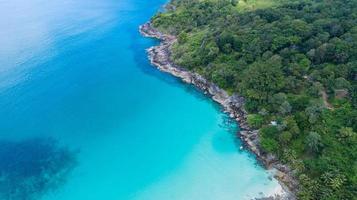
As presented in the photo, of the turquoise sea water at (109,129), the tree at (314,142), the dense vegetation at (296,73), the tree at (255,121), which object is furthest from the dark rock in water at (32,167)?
the tree at (314,142)

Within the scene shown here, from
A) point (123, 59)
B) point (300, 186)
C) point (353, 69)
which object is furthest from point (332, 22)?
point (123, 59)

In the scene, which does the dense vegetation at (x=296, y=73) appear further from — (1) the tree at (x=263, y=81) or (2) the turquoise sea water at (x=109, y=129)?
(2) the turquoise sea water at (x=109, y=129)

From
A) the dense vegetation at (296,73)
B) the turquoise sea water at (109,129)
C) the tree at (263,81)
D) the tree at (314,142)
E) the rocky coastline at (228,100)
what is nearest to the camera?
the dense vegetation at (296,73)

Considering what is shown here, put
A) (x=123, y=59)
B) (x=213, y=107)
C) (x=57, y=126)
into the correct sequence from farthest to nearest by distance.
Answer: (x=123, y=59) < (x=213, y=107) < (x=57, y=126)

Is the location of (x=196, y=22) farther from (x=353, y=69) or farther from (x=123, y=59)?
(x=353, y=69)

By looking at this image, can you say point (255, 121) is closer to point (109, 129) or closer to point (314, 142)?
point (314, 142)

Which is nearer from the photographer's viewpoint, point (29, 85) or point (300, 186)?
point (300, 186)

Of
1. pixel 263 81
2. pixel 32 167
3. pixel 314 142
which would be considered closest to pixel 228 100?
pixel 263 81
